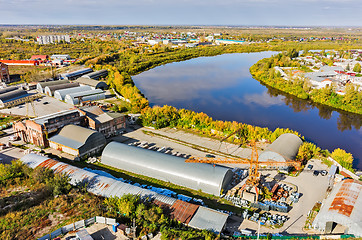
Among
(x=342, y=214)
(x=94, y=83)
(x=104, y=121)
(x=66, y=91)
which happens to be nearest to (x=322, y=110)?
(x=342, y=214)

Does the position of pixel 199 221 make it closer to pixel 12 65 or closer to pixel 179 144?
pixel 179 144

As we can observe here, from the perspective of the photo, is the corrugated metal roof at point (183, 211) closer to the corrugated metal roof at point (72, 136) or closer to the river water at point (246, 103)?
the corrugated metal roof at point (72, 136)

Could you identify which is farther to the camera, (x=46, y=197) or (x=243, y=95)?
(x=243, y=95)

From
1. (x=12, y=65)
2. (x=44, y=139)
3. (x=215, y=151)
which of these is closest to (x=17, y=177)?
(x=44, y=139)

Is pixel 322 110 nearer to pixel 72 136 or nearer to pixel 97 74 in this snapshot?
pixel 72 136

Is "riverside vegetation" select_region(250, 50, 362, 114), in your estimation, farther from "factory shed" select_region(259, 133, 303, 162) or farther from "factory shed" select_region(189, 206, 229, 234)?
"factory shed" select_region(189, 206, 229, 234)

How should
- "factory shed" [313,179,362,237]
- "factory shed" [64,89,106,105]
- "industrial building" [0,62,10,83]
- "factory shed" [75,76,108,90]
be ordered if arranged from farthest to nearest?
"industrial building" [0,62,10,83] → "factory shed" [75,76,108,90] → "factory shed" [64,89,106,105] → "factory shed" [313,179,362,237]

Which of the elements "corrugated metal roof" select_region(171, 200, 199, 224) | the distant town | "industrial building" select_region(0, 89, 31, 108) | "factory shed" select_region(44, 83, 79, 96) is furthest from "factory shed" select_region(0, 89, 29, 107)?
"corrugated metal roof" select_region(171, 200, 199, 224)
